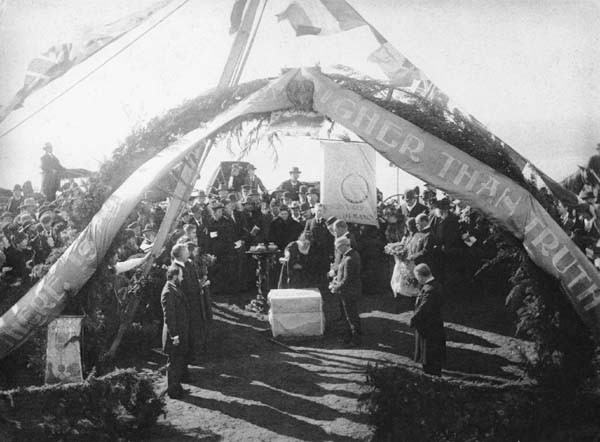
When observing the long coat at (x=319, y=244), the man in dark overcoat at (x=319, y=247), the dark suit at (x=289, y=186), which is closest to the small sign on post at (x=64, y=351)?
the man in dark overcoat at (x=319, y=247)

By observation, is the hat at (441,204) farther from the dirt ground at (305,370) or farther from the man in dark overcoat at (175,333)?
the man in dark overcoat at (175,333)

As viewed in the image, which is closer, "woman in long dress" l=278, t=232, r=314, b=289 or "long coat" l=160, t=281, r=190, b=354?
"long coat" l=160, t=281, r=190, b=354

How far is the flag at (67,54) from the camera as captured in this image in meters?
8.05

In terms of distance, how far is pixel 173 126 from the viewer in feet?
27.7

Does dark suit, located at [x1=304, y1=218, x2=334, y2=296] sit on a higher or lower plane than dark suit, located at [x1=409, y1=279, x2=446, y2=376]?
higher

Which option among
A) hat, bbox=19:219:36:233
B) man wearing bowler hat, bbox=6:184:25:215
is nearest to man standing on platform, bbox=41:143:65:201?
man wearing bowler hat, bbox=6:184:25:215

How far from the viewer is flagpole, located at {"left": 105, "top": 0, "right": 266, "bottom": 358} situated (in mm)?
9391

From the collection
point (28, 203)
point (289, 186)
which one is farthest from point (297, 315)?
point (28, 203)

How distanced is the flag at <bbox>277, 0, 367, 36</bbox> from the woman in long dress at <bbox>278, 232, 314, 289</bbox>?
6.54 metres

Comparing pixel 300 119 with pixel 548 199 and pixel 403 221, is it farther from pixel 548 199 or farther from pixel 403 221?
pixel 403 221

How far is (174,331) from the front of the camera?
8.57m

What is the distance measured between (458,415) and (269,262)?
299 inches

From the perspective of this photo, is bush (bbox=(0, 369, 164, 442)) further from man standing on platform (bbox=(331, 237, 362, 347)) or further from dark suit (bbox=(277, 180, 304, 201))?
dark suit (bbox=(277, 180, 304, 201))

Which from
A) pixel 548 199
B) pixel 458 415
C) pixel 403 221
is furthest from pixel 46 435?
pixel 403 221
